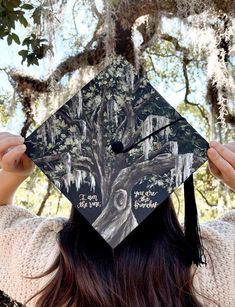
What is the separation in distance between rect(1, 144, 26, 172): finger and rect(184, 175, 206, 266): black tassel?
0.94 feet

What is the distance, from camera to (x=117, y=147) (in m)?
0.99

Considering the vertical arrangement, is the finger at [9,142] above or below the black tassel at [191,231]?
above

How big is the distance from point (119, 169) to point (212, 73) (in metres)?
2.04

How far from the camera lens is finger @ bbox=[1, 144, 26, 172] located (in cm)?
98

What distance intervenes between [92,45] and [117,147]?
194cm

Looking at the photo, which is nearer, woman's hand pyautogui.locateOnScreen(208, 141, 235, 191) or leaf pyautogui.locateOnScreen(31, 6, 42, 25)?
woman's hand pyautogui.locateOnScreen(208, 141, 235, 191)

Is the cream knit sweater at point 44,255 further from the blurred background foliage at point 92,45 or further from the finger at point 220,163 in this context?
the blurred background foliage at point 92,45

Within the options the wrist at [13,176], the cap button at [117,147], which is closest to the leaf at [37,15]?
the wrist at [13,176]

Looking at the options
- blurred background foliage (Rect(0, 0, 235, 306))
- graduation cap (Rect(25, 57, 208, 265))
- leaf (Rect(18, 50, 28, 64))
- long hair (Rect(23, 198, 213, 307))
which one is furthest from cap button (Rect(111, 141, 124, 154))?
leaf (Rect(18, 50, 28, 64))

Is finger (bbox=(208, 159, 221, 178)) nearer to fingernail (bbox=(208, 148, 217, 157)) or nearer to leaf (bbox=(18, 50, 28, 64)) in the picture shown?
fingernail (bbox=(208, 148, 217, 157))

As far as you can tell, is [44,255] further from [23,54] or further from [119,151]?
[23,54]

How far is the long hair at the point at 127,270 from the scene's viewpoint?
940 millimetres

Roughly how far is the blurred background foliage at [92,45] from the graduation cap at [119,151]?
1167mm

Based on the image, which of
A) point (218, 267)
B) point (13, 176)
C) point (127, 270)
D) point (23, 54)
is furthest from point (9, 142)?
point (23, 54)
